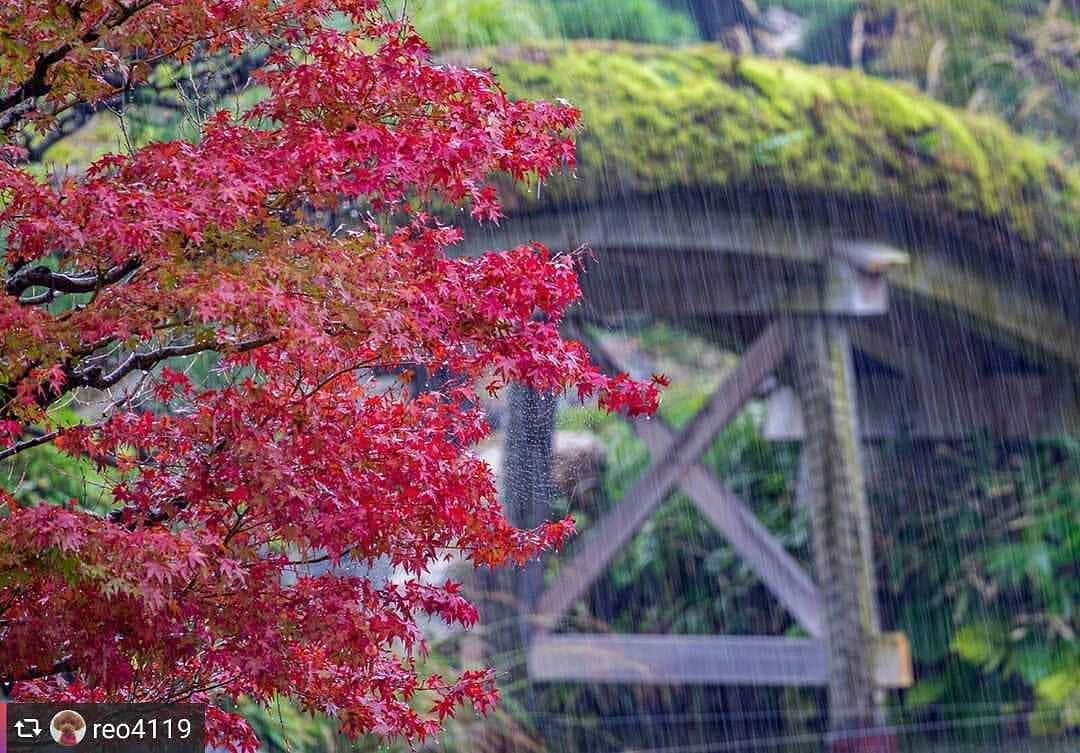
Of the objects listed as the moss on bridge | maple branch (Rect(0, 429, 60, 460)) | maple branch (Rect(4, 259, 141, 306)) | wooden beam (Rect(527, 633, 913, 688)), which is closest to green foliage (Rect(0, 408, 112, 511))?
the moss on bridge

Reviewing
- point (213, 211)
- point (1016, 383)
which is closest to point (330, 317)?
point (213, 211)

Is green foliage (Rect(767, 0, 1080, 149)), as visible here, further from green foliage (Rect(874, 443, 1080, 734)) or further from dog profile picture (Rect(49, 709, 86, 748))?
dog profile picture (Rect(49, 709, 86, 748))

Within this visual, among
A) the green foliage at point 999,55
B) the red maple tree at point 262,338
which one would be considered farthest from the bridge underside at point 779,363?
the green foliage at point 999,55

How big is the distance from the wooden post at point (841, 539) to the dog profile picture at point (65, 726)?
459cm

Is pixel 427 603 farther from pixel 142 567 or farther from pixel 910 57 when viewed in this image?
pixel 910 57

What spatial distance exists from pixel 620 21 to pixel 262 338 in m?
9.80

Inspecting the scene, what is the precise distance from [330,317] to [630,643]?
4.94 m

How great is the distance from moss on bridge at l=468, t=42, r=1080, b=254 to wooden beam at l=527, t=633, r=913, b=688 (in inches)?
84.2

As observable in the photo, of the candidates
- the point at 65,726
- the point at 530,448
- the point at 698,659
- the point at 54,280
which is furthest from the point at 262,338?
the point at 698,659

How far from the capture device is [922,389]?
30.0 ft

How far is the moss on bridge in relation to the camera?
6137mm

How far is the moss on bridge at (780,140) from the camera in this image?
6137 mm

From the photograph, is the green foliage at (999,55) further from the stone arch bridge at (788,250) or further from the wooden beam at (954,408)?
the stone arch bridge at (788,250)

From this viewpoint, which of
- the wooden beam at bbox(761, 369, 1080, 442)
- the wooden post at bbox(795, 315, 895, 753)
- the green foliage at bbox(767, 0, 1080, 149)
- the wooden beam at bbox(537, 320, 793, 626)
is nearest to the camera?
the wooden beam at bbox(537, 320, 793, 626)
